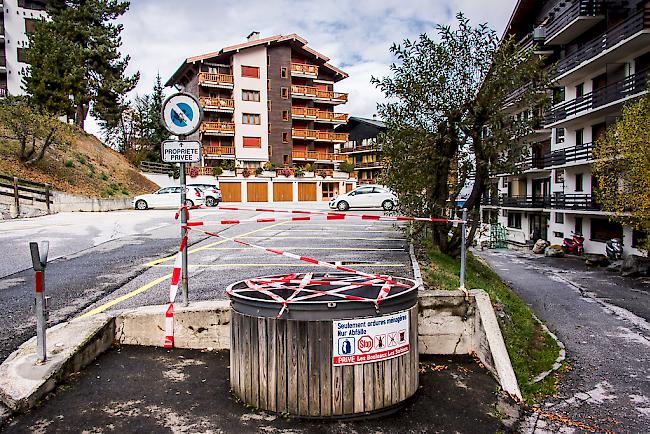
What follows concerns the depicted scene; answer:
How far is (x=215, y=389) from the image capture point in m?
4.85

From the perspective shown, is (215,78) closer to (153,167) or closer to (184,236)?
(153,167)

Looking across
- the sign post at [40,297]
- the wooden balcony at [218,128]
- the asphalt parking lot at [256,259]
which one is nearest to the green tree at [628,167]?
the asphalt parking lot at [256,259]

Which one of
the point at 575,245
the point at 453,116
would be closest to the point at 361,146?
the point at 575,245

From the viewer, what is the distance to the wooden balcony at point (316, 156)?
188 ft

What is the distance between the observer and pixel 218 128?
170ft

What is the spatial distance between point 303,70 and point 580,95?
31966mm

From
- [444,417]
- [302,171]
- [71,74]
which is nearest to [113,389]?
[444,417]

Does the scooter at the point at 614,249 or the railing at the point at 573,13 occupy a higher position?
the railing at the point at 573,13

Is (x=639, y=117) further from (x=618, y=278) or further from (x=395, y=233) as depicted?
(x=395, y=233)

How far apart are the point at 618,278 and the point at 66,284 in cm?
2268

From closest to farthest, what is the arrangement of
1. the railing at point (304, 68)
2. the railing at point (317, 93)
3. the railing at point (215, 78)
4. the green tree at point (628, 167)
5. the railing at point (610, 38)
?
1. the green tree at point (628, 167)
2. the railing at point (610, 38)
3. the railing at point (215, 78)
4. the railing at point (317, 93)
5. the railing at point (304, 68)

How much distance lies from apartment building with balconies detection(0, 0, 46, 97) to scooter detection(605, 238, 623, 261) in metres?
53.3

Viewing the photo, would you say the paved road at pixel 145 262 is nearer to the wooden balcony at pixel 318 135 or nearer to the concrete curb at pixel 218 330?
the concrete curb at pixel 218 330

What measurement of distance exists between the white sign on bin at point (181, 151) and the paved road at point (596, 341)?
187 inches
